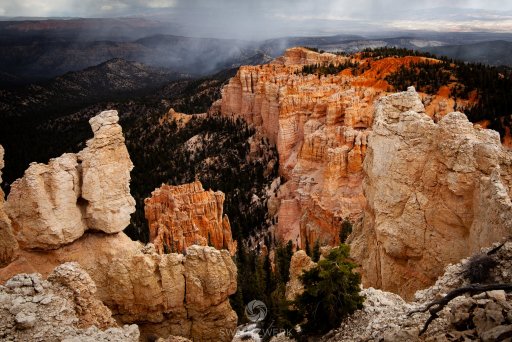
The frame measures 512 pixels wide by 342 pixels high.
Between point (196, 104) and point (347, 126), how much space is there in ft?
247

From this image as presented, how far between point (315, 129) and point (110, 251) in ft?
116

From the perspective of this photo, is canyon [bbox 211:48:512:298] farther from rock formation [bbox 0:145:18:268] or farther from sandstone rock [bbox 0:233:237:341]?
rock formation [bbox 0:145:18:268]

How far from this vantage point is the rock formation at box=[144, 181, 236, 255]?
34281mm

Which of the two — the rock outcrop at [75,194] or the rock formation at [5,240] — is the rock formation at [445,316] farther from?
the rock formation at [5,240]

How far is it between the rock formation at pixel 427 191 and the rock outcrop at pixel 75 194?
8.61 meters

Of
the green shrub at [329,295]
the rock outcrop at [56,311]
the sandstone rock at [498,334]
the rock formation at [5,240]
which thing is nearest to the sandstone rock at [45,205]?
the rock formation at [5,240]

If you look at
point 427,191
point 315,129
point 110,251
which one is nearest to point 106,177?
point 110,251

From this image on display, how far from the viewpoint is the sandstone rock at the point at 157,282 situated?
41.0 ft

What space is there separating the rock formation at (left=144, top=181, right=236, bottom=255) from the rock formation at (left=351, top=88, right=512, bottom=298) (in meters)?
21.5

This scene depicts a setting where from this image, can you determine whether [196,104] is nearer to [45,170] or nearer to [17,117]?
[17,117]

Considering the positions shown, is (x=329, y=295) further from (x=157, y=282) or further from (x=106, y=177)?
(x=106, y=177)

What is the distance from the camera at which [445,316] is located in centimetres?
723

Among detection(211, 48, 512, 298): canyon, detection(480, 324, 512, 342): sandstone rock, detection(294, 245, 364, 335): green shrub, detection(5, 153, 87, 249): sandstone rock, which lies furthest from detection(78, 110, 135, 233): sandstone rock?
detection(480, 324, 512, 342): sandstone rock

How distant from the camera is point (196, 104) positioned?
110688mm
